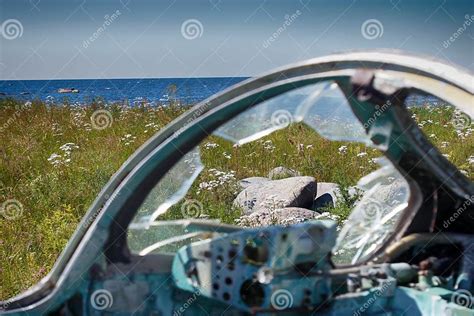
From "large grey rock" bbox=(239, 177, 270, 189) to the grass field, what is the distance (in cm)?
17

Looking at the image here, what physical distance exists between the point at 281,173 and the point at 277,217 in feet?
5.55

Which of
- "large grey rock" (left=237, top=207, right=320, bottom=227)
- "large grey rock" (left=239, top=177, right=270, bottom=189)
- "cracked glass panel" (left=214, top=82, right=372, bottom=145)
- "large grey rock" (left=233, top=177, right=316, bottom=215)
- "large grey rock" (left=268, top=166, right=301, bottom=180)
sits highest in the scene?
"cracked glass panel" (left=214, top=82, right=372, bottom=145)

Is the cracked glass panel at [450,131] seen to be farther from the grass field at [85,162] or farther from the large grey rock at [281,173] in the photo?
the large grey rock at [281,173]

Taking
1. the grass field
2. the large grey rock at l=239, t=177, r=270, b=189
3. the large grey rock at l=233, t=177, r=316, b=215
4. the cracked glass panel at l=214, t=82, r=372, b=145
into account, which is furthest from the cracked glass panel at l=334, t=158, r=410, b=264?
the large grey rock at l=239, t=177, r=270, b=189

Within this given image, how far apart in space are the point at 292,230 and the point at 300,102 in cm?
56

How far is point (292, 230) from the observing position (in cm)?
288

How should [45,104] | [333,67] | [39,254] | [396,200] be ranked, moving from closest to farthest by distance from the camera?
[333,67]
[396,200]
[39,254]
[45,104]

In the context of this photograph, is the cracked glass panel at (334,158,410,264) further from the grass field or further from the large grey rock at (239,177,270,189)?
the large grey rock at (239,177,270,189)

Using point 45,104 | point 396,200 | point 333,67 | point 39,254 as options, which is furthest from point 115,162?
point 333,67

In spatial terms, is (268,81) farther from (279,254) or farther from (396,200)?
(396,200)

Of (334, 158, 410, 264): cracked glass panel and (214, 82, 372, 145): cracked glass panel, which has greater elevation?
(214, 82, 372, 145): cracked glass panel

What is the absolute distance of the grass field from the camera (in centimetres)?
603

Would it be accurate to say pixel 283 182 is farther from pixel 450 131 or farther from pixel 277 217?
pixel 450 131

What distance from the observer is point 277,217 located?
6254mm
